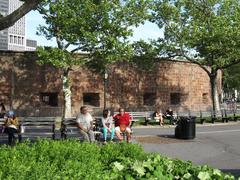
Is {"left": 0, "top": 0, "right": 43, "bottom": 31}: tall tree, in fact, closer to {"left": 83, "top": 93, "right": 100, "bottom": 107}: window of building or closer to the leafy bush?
the leafy bush

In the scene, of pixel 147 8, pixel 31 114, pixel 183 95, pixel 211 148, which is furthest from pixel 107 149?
pixel 183 95

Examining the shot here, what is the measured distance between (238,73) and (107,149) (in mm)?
70434

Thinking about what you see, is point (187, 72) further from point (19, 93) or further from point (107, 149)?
point (107, 149)

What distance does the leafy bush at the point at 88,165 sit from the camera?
547cm

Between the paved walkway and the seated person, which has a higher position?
the seated person

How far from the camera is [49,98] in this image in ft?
121

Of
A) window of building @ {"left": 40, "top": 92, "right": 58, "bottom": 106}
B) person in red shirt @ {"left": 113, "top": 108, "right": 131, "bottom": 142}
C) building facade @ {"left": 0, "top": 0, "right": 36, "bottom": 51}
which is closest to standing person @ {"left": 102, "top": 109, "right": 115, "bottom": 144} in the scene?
person in red shirt @ {"left": 113, "top": 108, "right": 131, "bottom": 142}

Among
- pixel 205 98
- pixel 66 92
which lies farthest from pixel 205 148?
pixel 205 98

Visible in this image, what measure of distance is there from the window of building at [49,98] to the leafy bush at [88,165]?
2775cm

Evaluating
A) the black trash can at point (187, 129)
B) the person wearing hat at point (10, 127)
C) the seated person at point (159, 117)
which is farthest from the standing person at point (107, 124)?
the seated person at point (159, 117)

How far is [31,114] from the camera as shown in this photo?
34.3 meters

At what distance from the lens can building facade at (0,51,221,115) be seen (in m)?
34.7

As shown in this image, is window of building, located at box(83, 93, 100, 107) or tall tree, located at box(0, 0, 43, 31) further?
window of building, located at box(83, 93, 100, 107)

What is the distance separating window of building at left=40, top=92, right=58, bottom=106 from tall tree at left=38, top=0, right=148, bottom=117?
474 cm
